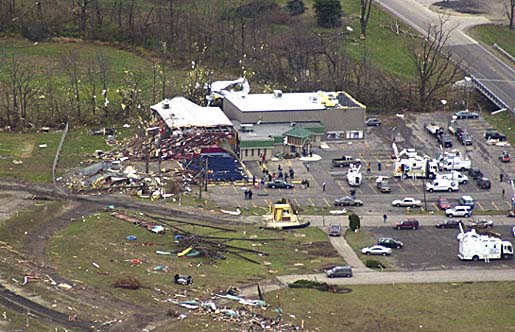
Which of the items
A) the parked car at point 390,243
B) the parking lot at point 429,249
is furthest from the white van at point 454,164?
the parked car at point 390,243

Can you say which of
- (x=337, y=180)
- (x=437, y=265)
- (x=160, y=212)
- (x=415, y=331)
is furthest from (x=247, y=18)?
(x=415, y=331)

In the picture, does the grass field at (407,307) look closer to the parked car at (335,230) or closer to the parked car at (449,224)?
the parked car at (335,230)

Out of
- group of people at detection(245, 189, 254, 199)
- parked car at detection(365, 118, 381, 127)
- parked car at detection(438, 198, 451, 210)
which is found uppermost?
parked car at detection(438, 198, 451, 210)

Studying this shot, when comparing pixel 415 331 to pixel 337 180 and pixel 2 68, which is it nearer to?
pixel 337 180

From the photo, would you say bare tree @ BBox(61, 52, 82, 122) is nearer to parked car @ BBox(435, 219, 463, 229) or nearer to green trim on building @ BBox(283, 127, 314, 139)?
green trim on building @ BBox(283, 127, 314, 139)

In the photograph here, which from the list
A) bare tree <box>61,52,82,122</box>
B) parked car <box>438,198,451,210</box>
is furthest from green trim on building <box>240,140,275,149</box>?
bare tree <box>61,52,82,122</box>
